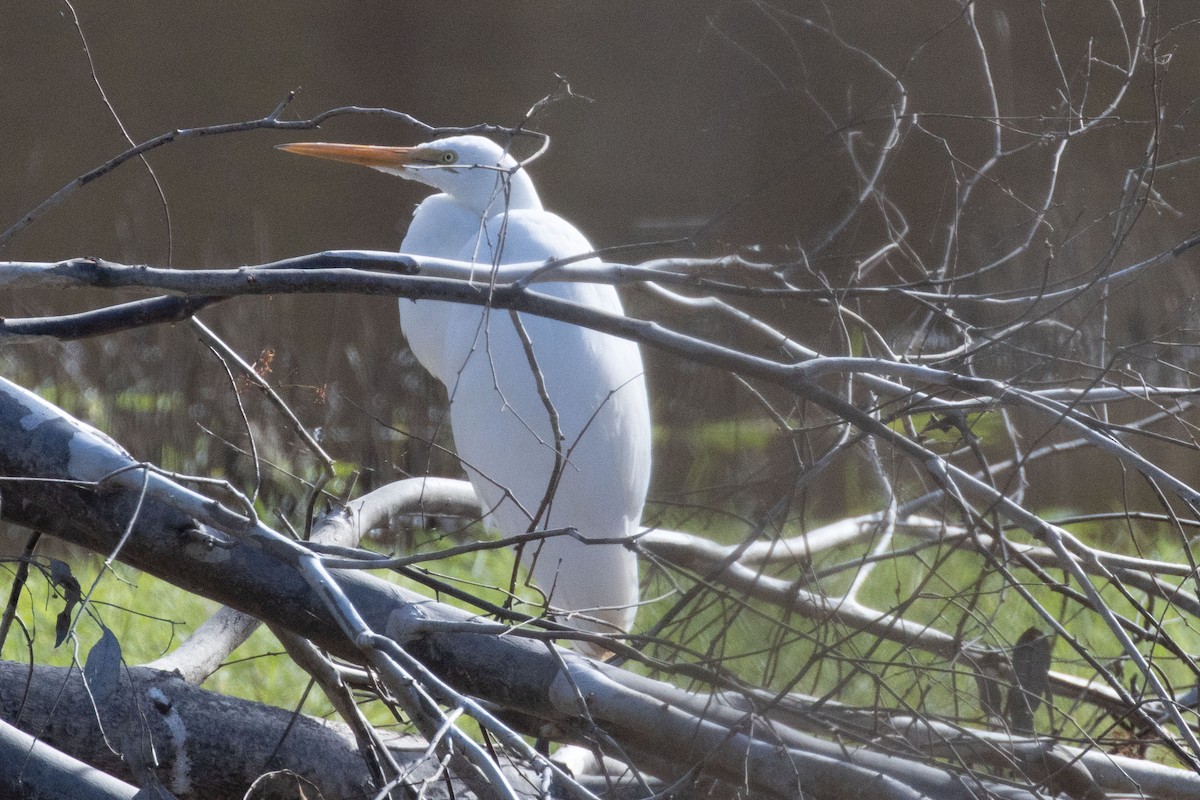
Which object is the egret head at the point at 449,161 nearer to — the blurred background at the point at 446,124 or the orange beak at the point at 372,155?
the orange beak at the point at 372,155

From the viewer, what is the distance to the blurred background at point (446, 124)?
188cm

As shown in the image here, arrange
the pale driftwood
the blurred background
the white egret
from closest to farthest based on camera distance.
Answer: the pale driftwood, the white egret, the blurred background

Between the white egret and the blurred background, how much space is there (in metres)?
0.10

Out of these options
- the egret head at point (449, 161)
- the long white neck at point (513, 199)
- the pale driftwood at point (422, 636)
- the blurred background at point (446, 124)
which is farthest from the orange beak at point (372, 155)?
the pale driftwood at point (422, 636)

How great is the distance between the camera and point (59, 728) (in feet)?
3.26

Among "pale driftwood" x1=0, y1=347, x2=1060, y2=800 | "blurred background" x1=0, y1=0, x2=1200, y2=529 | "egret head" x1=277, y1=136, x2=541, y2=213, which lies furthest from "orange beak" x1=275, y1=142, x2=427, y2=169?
"pale driftwood" x1=0, y1=347, x2=1060, y2=800

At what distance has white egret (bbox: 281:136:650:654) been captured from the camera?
1714 mm

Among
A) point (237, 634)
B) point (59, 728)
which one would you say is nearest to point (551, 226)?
point (237, 634)

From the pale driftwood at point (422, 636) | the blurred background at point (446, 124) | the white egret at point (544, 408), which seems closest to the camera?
the pale driftwood at point (422, 636)

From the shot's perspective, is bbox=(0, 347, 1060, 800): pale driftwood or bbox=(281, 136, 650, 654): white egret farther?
bbox=(281, 136, 650, 654): white egret

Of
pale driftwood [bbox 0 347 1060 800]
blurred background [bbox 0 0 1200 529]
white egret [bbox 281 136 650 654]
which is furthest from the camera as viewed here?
blurred background [bbox 0 0 1200 529]

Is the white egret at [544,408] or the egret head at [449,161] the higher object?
the egret head at [449,161]

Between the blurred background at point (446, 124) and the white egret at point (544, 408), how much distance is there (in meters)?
0.10

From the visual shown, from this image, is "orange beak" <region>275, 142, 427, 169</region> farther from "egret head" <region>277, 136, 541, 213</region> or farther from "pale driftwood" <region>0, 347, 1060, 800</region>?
"pale driftwood" <region>0, 347, 1060, 800</region>
